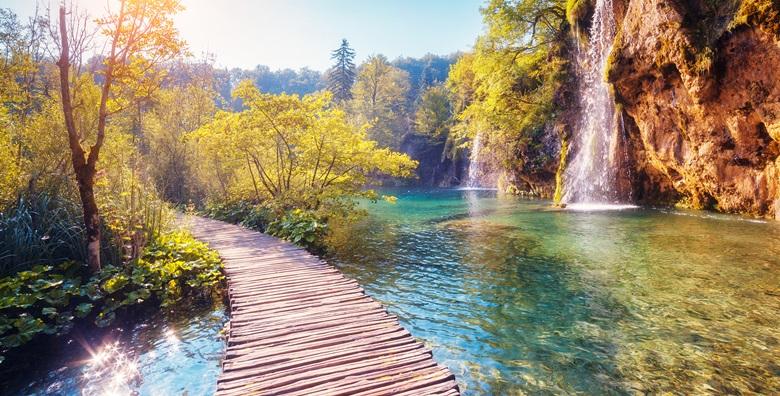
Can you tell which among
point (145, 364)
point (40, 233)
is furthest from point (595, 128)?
point (40, 233)

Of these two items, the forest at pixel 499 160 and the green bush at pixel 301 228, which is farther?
the green bush at pixel 301 228

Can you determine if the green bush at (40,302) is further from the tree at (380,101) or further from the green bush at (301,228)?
the tree at (380,101)

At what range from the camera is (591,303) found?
6734mm

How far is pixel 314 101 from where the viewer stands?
14.4 metres

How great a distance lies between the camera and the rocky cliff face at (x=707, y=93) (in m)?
12.9

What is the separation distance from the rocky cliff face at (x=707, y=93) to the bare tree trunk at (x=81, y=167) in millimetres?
17135

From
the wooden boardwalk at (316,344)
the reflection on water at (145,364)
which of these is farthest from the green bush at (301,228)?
the reflection on water at (145,364)

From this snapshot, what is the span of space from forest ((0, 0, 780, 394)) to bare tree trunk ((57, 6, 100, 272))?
30mm

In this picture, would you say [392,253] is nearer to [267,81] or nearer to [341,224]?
[341,224]

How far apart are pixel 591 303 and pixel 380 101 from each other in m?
50.4

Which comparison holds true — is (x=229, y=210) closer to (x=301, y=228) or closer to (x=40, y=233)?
(x=301, y=228)

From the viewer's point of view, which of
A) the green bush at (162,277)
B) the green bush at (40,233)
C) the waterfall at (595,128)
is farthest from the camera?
the waterfall at (595,128)

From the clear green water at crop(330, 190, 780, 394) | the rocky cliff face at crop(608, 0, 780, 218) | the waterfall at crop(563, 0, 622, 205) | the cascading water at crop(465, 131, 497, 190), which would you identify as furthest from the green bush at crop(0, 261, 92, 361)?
the cascading water at crop(465, 131, 497, 190)

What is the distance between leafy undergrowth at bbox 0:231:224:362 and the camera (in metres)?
5.34
